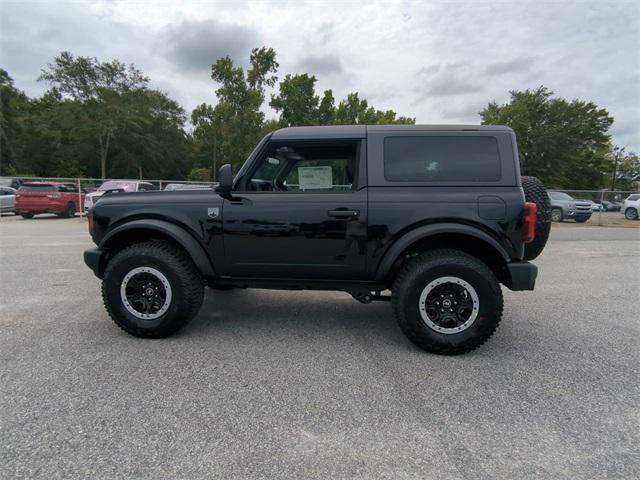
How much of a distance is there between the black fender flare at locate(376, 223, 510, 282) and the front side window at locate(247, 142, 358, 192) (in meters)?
0.67

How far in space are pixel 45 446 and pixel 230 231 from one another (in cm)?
191

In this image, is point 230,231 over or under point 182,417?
over

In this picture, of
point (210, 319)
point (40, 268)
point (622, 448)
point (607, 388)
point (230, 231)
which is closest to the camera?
point (622, 448)

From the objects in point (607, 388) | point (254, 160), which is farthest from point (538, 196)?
point (254, 160)

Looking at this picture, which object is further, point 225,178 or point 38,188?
point 38,188

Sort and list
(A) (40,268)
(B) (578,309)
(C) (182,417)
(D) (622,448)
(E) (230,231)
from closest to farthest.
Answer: (D) (622,448), (C) (182,417), (E) (230,231), (B) (578,309), (A) (40,268)

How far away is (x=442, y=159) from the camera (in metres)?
3.22

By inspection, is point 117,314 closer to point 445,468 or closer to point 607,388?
point 445,468

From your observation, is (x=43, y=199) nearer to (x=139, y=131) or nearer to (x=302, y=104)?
(x=302, y=104)

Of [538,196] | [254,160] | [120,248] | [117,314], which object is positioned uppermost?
[254,160]

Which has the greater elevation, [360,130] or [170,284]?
[360,130]

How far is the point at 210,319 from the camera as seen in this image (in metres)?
4.00

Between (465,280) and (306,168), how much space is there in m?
1.77

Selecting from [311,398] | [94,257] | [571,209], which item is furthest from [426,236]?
[571,209]
